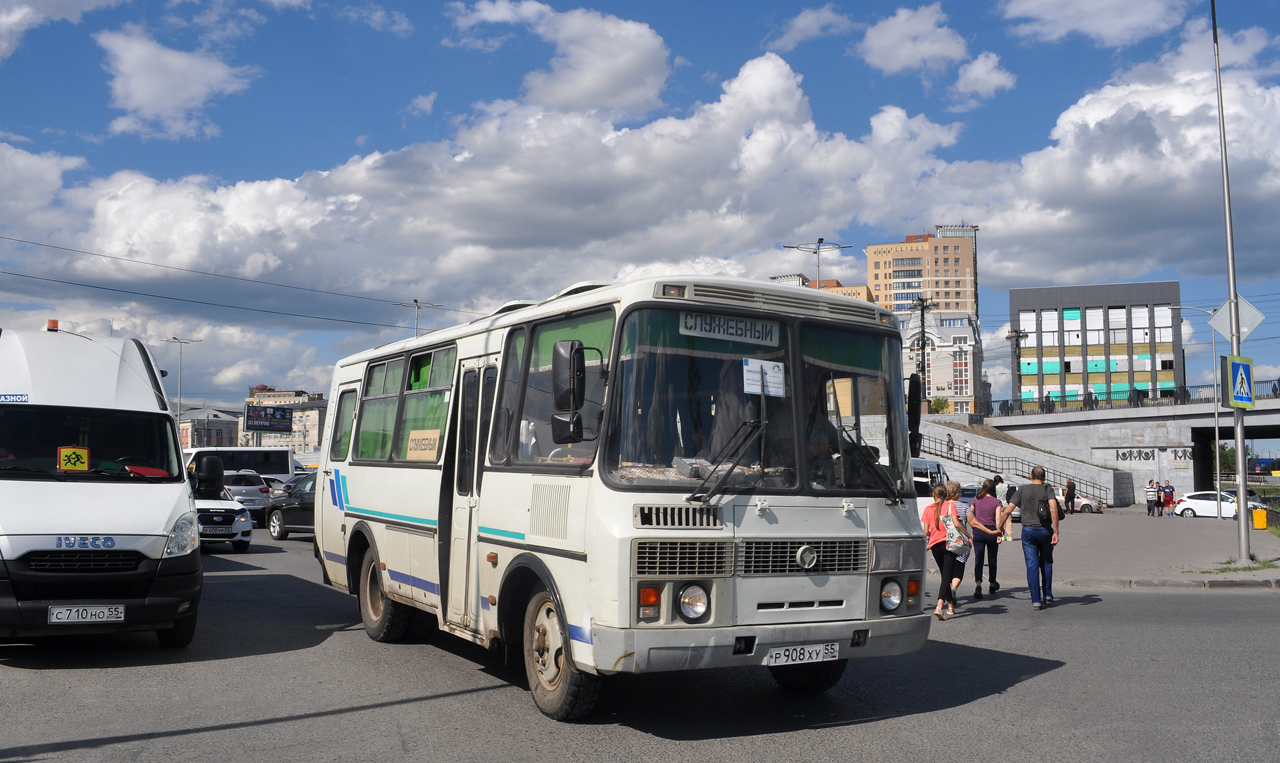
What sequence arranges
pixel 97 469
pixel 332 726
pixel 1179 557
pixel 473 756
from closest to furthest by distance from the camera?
pixel 473 756
pixel 332 726
pixel 97 469
pixel 1179 557

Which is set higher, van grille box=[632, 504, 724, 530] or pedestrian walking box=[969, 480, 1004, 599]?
van grille box=[632, 504, 724, 530]

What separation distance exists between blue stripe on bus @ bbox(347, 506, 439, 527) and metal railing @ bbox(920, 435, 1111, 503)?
53.2 metres

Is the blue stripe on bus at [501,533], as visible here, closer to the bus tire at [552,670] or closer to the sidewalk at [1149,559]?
the bus tire at [552,670]

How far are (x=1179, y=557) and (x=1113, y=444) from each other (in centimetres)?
4734

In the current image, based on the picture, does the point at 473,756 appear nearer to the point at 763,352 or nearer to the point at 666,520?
the point at 666,520

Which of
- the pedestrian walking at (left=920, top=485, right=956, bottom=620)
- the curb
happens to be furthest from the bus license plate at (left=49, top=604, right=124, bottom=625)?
the curb

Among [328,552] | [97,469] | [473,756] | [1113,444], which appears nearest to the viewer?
[473,756]

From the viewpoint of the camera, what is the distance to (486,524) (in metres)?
7.86

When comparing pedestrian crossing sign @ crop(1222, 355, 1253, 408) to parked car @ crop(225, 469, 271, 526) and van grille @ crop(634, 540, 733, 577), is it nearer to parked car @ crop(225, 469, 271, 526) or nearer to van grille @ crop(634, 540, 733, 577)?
van grille @ crop(634, 540, 733, 577)

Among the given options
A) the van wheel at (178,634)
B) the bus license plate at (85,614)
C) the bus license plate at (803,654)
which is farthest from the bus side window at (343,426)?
the bus license plate at (803,654)

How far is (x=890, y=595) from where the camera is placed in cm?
697

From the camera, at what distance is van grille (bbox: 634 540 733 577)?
242 inches

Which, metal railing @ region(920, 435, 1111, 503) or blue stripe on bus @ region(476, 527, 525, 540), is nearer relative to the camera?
blue stripe on bus @ region(476, 527, 525, 540)

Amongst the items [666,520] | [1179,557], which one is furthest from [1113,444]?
[666,520]
